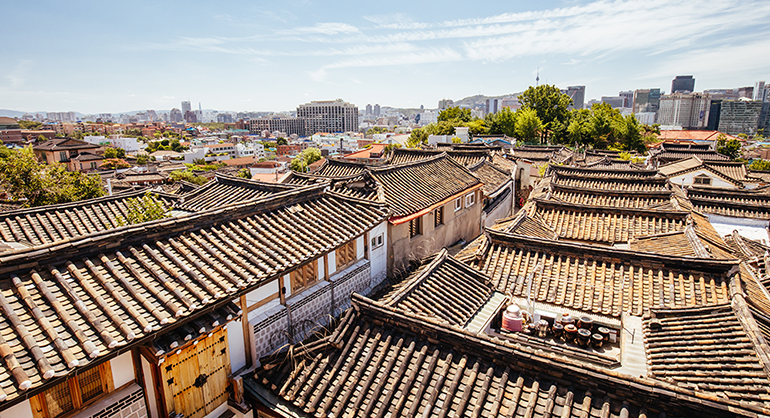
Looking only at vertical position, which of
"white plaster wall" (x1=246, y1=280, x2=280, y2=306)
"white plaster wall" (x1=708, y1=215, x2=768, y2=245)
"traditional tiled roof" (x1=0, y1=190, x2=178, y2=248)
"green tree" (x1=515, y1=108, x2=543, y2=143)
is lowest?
"white plaster wall" (x1=708, y1=215, x2=768, y2=245)

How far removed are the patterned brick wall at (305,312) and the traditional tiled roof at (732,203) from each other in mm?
23568

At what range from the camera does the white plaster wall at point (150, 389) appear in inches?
251

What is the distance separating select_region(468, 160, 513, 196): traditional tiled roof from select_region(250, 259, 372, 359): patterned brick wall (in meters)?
17.4

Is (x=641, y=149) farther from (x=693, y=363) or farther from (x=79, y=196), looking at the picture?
(x=79, y=196)

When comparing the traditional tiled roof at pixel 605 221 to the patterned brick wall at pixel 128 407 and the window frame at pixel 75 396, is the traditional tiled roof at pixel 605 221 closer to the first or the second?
the patterned brick wall at pixel 128 407

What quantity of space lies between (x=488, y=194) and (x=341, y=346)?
19532 millimetres

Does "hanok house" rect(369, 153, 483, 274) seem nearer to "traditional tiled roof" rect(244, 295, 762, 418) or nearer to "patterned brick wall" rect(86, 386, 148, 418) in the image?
"traditional tiled roof" rect(244, 295, 762, 418)

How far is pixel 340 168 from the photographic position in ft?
74.2

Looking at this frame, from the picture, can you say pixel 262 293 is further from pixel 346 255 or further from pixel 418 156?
pixel 418 156

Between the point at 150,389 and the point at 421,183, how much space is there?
13.6 m

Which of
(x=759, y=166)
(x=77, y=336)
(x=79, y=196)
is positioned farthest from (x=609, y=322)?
(x=759, y=166)

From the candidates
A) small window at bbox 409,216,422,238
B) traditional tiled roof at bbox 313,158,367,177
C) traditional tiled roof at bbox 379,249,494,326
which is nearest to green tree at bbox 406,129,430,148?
traditional tiled roof at bbox 313,158,367,177

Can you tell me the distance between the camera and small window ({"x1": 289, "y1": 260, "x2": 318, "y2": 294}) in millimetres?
9406

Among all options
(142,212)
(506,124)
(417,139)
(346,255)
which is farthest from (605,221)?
(506,124)
